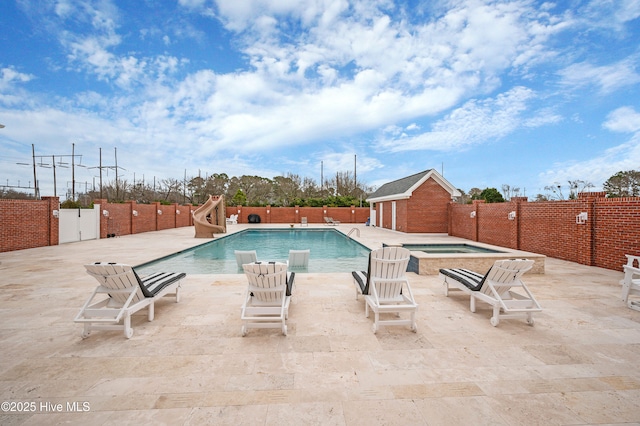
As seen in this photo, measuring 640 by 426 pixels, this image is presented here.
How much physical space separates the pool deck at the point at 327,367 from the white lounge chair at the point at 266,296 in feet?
0.60

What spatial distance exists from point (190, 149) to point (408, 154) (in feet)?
85.7

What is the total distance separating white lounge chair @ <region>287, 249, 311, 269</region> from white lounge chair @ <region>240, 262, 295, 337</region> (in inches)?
189

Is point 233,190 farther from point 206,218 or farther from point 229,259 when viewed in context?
point 229,259

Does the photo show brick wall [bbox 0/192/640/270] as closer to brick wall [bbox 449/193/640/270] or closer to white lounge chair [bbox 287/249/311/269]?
brick wall [bbox 449/193/640/270]

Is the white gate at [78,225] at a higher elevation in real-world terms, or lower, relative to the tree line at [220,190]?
lower

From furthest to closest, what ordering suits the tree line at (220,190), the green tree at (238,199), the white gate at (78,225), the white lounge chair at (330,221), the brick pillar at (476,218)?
the tree line at (220,190), the green tree at (238,199), the white lounge chair at (330,221), the brick pillar at (476,218), the white gate at (78,225)

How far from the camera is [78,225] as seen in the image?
45.5 ft

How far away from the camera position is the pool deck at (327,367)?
6.97 ft

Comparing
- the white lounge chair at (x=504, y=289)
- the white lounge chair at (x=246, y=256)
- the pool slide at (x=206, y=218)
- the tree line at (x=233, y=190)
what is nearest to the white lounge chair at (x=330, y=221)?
the tree line at (x=233, y=190)

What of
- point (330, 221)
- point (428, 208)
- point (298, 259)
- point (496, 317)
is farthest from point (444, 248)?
point (330, 221)

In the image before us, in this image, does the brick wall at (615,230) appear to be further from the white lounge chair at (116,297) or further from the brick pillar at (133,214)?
the brick pillar at (133,214)

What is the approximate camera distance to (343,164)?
47.3 meters

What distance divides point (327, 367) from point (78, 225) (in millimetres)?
16500

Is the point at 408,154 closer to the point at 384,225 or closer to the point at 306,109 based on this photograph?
the point at 384,225
